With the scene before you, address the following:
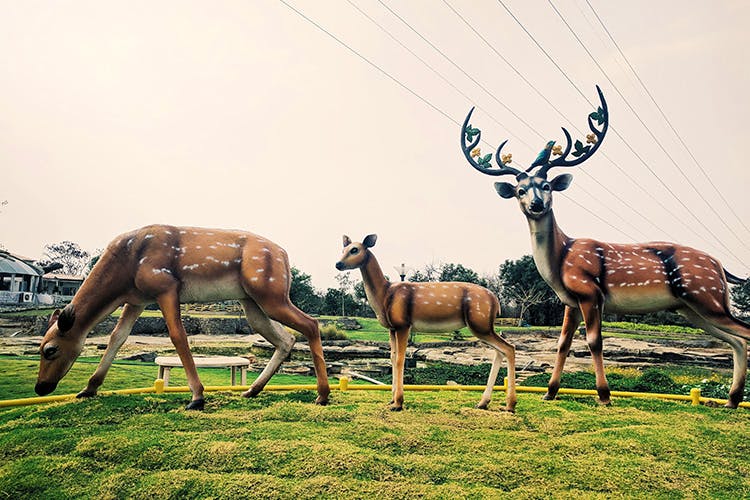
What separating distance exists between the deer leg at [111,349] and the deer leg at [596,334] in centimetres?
536

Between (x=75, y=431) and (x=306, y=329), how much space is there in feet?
7.98

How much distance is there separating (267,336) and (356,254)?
1.53 m

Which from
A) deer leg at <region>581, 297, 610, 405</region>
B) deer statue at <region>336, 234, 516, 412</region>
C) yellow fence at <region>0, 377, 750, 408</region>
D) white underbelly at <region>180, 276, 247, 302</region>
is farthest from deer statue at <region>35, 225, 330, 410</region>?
deer leg at <region>581, 297, 610, 405</region>

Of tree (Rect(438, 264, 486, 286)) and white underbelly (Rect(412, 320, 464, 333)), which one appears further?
tree (Rect(438, 264, 486, 286))

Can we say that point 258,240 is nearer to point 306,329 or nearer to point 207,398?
point 306,329

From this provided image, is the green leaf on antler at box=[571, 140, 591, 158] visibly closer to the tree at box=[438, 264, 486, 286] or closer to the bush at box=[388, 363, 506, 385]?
the bush at box=[388, 363, 506, 385]

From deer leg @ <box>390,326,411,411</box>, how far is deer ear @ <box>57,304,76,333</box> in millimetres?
3504

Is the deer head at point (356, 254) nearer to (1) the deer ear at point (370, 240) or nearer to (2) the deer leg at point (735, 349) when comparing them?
(1) the deer ear at point (370, 240)

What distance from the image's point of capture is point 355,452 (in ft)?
12.5

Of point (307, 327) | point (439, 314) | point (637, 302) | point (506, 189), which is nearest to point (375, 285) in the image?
point (439, 314)

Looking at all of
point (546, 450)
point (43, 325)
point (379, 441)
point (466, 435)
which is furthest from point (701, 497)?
point (43, 325)

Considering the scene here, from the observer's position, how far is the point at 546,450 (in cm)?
409

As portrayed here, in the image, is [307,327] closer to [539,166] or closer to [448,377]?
[539,166]

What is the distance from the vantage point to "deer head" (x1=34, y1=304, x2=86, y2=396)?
17.1ft
